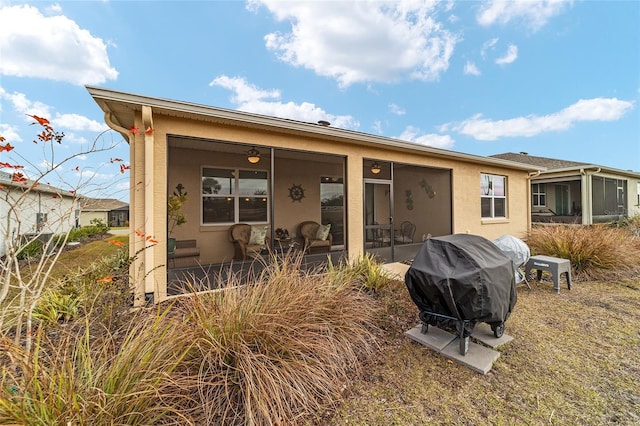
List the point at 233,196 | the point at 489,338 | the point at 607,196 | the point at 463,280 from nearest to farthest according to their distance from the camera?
the point at 463,280, the point at 489,338, the point at 233,196, the point at 607,196

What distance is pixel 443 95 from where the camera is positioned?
14.4m

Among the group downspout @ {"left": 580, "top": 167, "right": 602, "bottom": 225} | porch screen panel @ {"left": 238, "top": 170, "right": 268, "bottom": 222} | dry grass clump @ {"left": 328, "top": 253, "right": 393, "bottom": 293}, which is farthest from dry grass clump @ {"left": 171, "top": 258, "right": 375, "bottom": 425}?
downspout @ {"left": 580, "top": 167, "right": 602, "bottom": 225}

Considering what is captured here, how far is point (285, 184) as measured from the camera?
28.4 ft

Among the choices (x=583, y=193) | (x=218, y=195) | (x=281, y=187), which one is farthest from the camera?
(x=583, y=193)

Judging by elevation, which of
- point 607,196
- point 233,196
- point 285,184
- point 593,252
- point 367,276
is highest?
point 285,184

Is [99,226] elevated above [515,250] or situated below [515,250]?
above

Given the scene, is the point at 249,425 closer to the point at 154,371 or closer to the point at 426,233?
the point at 154,371

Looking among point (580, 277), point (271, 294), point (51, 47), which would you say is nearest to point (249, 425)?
point (271, 294)

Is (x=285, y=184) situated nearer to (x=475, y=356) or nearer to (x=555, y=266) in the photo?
(x=475, y=356)

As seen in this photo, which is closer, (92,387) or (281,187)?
(92,387)

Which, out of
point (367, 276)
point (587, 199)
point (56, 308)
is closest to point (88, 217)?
point (56, 308)

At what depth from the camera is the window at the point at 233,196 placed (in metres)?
7.62

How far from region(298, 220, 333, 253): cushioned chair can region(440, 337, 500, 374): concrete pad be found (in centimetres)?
498

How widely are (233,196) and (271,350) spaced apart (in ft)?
20.2
